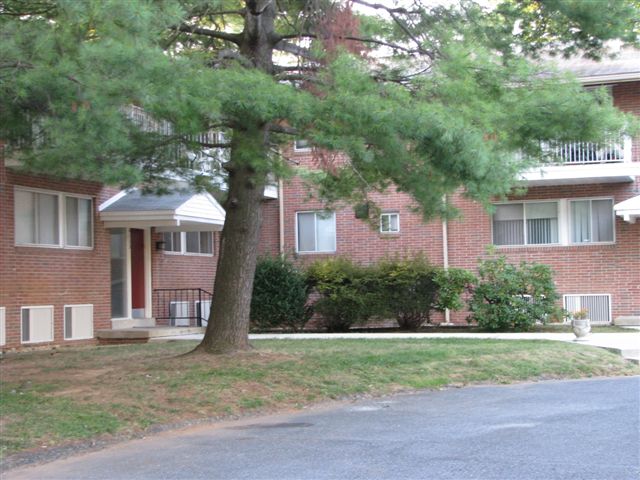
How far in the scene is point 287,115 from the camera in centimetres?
1073

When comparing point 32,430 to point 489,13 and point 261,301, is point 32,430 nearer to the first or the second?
point 489,13

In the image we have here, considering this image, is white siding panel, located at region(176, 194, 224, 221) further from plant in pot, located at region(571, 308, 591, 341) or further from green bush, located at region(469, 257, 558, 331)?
plant in pot, located at region(571, 308, 591, 341)

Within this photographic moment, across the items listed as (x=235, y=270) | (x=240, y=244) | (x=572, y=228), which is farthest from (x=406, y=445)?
(x=572, y=228)

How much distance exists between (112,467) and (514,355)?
815 centimetres

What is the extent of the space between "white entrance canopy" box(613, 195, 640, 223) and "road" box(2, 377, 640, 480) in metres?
9.67

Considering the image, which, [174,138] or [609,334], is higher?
[174,138]

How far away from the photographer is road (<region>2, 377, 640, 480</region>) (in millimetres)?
7051

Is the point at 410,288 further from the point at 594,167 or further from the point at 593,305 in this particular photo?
the point at 594,167

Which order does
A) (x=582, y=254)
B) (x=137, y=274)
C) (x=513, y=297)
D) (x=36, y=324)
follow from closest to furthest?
(x=36, y=324), (x=513, y=297), (x=137, y=274), (x=582, y=254)

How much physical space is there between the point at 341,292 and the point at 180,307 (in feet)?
14.3

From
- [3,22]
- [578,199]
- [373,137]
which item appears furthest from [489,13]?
[578,199]

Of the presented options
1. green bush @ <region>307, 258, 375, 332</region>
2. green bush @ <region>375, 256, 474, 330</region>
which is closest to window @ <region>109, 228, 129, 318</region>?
green bush @ <region>307, 258, 375, 332</region>

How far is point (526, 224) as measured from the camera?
22531mm

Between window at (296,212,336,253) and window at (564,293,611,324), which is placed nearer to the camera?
window at (564,293,611,324)
